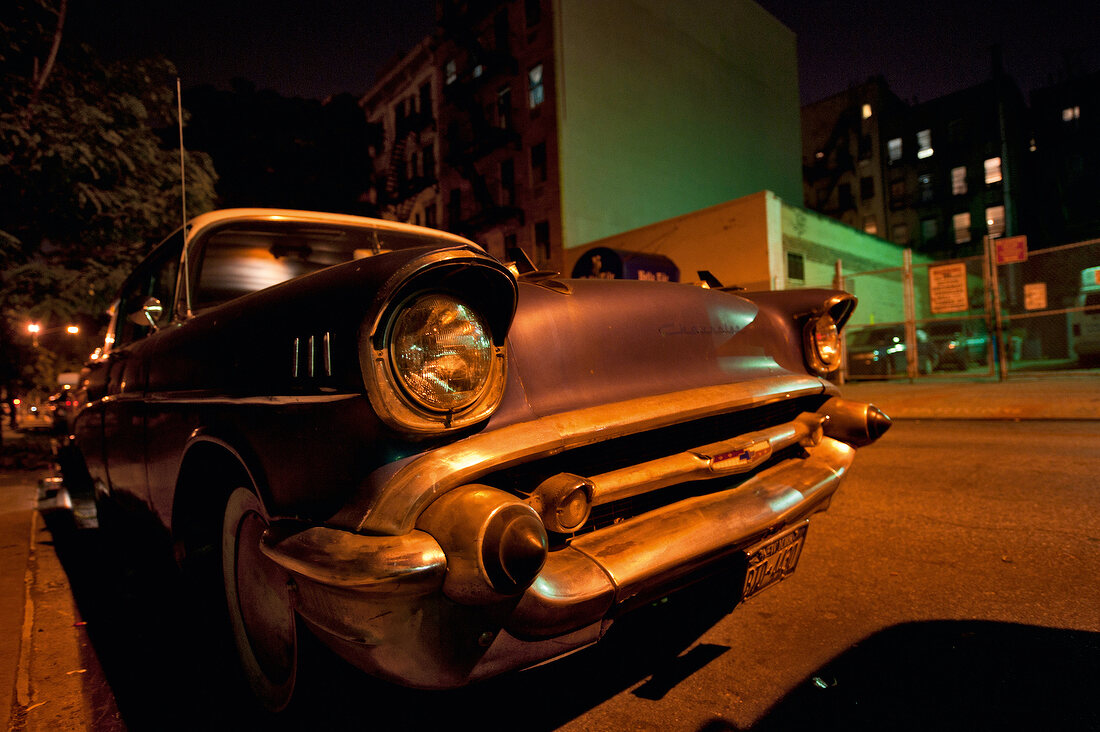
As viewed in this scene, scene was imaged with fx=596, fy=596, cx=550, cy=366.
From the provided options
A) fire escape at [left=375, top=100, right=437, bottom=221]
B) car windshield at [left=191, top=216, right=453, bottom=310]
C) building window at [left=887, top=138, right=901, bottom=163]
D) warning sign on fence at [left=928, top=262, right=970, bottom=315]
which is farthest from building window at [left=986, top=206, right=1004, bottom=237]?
car windshield at [left=191, top=216, right=453, bottom=310]

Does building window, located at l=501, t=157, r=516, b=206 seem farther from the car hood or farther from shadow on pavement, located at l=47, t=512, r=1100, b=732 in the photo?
shadow on pavement, located at l=47, t=512, r=1100, b=732

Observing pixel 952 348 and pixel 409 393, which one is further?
pixel 952 348

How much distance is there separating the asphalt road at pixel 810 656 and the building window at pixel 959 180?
37.8m

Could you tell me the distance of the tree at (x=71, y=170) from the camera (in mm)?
7016

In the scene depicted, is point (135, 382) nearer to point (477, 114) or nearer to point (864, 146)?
point (477, 114)

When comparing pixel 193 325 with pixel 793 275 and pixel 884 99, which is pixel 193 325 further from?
pixel 884 99

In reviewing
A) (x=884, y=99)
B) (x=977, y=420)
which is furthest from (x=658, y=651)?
(x=884, y=99)

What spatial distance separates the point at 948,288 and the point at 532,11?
54.0 ft

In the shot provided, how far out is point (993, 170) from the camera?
32.6 meters

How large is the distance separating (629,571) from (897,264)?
24.2 metres

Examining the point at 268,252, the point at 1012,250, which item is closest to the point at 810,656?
the point at 268,252

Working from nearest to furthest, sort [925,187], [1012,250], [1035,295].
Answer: [1012,250] < [1035,295] < [925,187]

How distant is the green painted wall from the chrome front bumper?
1913 centimetres

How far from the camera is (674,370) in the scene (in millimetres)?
1873
